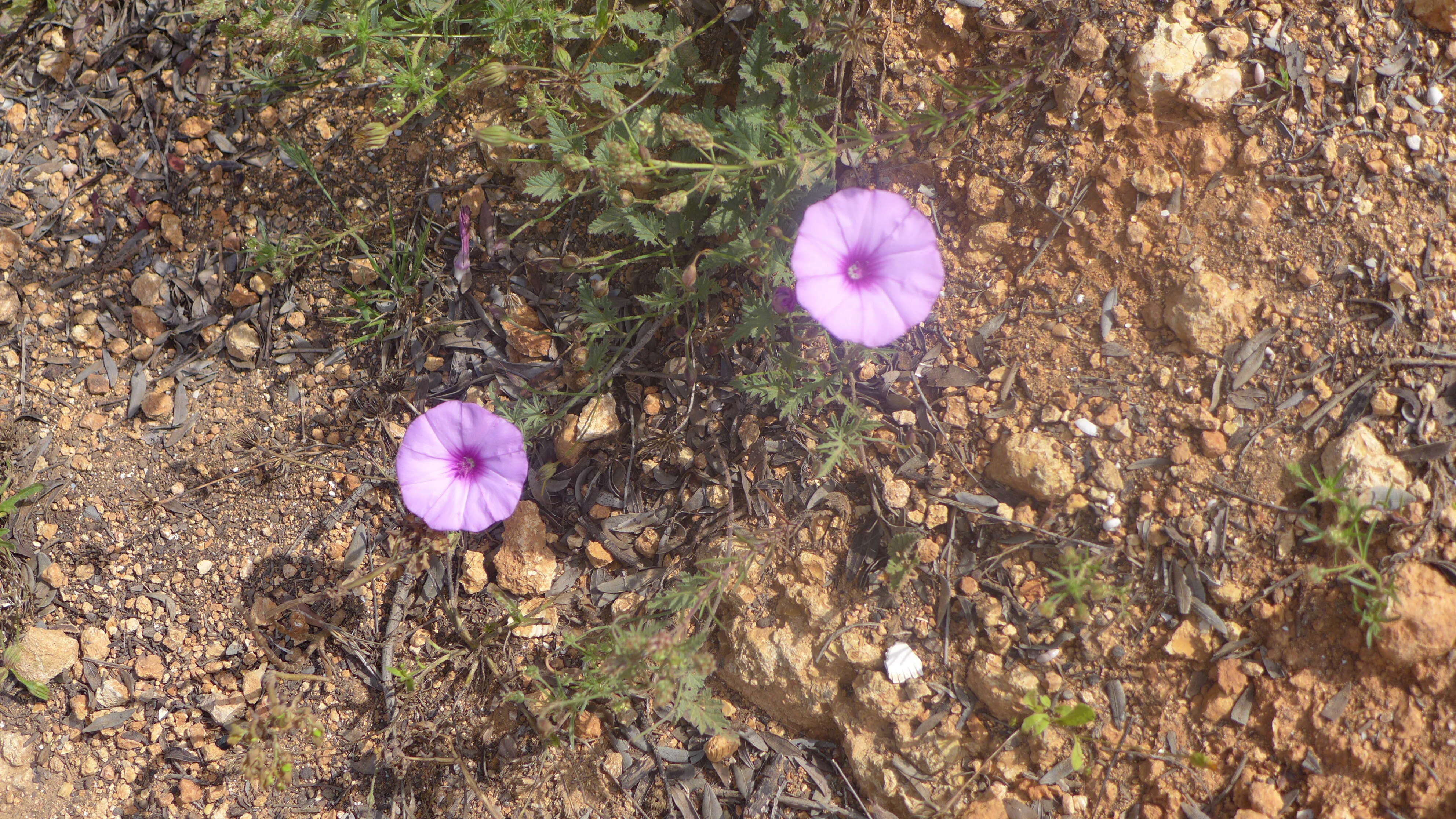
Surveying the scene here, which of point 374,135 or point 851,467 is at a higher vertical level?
point 374,135

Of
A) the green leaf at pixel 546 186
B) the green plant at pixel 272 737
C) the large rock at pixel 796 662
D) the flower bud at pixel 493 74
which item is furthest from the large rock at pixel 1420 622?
the green plant at pixel 272 737

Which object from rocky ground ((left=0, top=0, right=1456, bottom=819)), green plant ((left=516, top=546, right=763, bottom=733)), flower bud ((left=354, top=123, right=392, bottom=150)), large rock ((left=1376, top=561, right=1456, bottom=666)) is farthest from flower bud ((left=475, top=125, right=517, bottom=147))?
large rock ((left=1376, top=561, right=1456, bottom=666))

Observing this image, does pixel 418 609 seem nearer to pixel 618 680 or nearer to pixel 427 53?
pixel 618 680

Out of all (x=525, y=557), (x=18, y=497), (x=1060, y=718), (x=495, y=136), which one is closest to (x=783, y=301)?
(x=495, y=136)

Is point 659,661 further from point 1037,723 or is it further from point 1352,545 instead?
point 1352,545

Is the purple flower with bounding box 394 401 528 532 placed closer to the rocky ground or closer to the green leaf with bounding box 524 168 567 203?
the rocky ground
